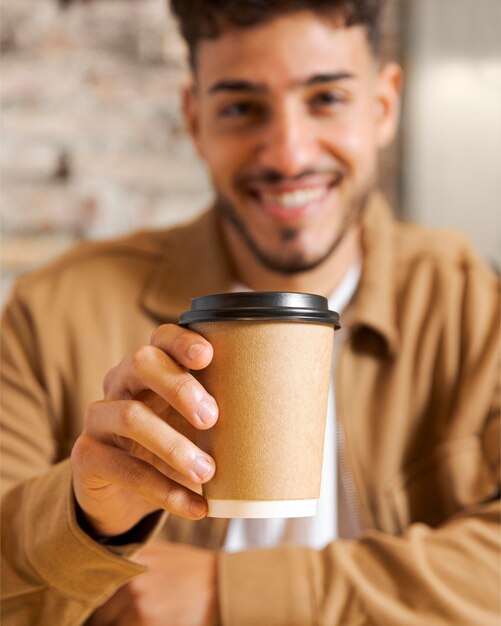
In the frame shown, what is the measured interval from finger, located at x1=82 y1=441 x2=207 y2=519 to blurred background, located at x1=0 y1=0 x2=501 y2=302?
1.41 meters

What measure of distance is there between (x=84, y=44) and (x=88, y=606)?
5.21ft

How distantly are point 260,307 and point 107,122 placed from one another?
62.5 inches

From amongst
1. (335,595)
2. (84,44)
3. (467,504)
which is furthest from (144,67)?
(335,595)

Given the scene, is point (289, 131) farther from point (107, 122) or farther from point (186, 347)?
point (107, 122)

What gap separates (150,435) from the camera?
29.8 inches

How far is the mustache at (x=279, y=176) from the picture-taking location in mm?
1436

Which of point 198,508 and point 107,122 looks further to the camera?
point 107,122

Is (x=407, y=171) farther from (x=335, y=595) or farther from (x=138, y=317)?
(x=335, y=595)

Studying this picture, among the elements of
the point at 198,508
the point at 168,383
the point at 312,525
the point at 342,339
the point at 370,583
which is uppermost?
the point at 168,383

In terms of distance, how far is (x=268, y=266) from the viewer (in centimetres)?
152

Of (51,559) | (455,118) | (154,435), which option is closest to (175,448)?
(154,435)

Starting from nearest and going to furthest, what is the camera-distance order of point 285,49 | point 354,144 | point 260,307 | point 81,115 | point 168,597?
point 260,307, point 168,597, point 285,49, point 354,144, point 81,115

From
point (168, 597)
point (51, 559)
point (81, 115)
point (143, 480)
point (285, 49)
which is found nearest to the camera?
point (143, 480)

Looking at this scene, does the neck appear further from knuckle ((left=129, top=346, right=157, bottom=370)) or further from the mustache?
knuckle ((left=129, top=346, right=157, bottom=370))
